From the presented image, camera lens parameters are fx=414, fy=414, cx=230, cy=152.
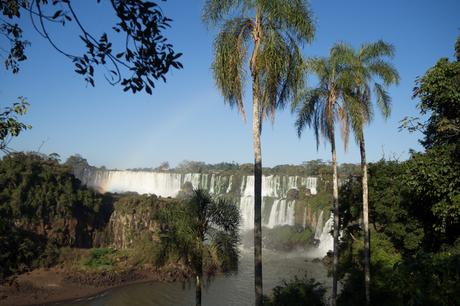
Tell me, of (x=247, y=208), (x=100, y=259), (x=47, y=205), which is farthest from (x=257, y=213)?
(x=247, y=208)

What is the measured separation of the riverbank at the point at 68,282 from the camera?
2811cm

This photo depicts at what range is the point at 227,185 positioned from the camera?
58.0 meters

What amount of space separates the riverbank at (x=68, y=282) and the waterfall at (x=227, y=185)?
1183 cm

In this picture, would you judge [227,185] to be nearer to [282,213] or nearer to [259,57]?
[282,213]

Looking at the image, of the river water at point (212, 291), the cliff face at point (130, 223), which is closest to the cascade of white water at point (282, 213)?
the river water at point (212, 291)

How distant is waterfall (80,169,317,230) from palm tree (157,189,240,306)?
30332mm

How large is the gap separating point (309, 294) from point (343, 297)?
1904mm

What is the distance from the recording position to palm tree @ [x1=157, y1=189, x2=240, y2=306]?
11664 mm

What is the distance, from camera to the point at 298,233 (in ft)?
154

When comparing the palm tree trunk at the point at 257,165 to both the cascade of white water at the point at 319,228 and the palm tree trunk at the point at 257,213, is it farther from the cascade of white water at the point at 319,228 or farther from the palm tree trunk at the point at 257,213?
the cascade of white water at the point at 319,228

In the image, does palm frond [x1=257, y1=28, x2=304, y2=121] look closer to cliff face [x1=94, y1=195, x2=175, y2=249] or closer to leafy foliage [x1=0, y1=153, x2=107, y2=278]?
leafy foliage [x1=0, y1=153, x2=107, y2=278]

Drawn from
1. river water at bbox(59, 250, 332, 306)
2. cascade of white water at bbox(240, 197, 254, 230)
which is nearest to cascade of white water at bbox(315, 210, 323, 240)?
river water at bbox(59, 250, 332, 306)

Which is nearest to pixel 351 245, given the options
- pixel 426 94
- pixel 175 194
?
pixel 426 94

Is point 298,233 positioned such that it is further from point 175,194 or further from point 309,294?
point 309,294
